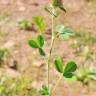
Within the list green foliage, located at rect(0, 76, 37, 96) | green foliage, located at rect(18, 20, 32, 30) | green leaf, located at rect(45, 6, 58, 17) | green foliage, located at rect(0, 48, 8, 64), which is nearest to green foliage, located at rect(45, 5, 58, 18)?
green leaf, located at rect(45, 6, 58, 17)

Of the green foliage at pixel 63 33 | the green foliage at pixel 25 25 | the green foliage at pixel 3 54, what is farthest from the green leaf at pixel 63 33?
the green foliage at pixel 25 25

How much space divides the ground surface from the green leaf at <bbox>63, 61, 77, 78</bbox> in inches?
89.8

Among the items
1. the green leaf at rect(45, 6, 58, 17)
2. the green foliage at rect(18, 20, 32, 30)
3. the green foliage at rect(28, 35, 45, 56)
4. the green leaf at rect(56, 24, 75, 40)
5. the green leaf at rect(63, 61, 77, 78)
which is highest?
the green foliage at rect(18, 20, 32, 30)

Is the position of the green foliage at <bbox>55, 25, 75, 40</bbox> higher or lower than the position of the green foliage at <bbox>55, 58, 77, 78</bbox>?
higher

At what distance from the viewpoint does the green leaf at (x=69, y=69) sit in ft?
3.56

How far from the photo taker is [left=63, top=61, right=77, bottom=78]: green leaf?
42.8 inches

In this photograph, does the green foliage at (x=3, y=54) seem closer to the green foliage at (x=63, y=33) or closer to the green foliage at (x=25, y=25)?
the green foliage at (x=25, y=25)

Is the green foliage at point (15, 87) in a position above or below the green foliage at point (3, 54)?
below

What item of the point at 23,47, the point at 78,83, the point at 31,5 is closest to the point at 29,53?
the point at 23,47

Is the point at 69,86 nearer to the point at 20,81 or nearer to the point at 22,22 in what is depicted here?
the point at 20,81

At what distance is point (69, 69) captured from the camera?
109cm

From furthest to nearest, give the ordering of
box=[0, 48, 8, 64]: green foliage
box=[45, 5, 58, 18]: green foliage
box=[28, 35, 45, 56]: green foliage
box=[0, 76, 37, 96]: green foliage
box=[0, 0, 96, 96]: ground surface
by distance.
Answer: box=[0, 48, 8, 64]: green foliage
box=[0, 0, 96, 96]: ground surface
box=[0, 76, 37, 96]: green foliage
box=[28, 35, 45, 56]: green foliage
box=[45, 5, 58, 18]: green foliage

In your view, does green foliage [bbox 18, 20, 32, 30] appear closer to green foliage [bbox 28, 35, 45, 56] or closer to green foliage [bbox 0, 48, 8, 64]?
green foliage [bbox 0, 48, 8, 64]

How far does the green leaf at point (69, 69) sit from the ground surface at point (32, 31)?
7.49 ft
